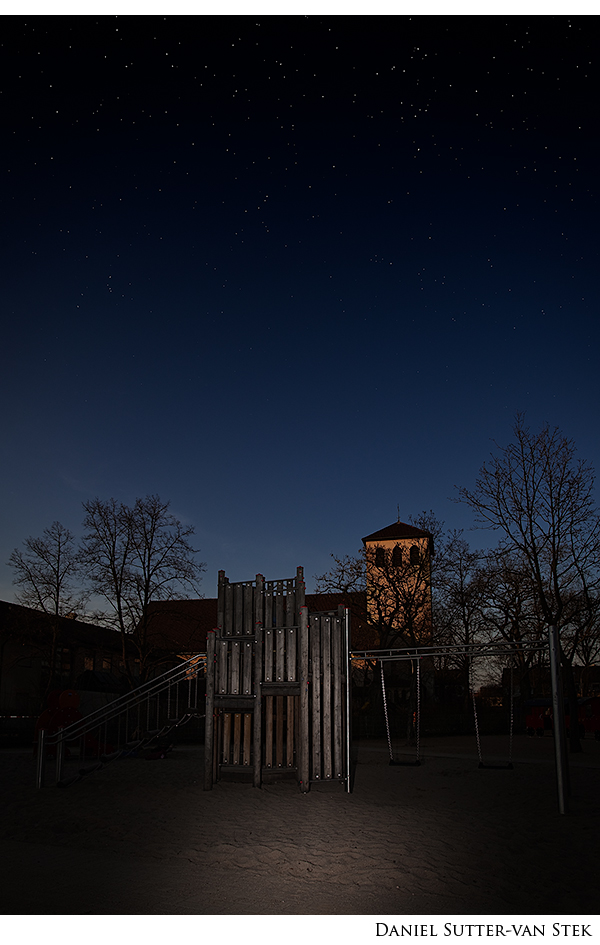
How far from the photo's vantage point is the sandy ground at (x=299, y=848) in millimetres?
5527

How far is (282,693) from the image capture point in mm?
12711

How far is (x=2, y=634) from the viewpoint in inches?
1282

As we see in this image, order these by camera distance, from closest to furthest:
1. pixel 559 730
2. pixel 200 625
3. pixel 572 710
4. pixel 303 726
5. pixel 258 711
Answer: pixel 559 730
pixel 303 726
pixel 258 711
pixel 572 710
pixel 200 625

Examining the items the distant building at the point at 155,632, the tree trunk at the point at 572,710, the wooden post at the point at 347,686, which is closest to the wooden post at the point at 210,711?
the wooden post at the point at 347,686

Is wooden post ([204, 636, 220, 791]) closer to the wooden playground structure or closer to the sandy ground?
the wooden playground structure

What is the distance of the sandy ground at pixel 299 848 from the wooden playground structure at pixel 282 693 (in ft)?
1.60

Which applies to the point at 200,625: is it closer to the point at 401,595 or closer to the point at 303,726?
the point at 401,595

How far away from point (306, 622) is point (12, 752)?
15.9 m

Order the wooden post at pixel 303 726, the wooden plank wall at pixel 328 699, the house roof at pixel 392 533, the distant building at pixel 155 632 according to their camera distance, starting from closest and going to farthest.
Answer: the wooden post at pixel 303 726 < the wooden plank wall at pixel 328 699 < the distant building at pixel 155 632 < the house roof at pixel 392 533

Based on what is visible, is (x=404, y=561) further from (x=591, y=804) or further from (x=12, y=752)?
(x=591, y=804)

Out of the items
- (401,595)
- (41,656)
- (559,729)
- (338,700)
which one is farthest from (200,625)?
(559,729)

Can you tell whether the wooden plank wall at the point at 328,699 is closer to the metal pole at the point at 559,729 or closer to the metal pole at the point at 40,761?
the metal pole at the point at 559,729

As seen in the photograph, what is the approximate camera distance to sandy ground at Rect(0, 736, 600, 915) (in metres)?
5.53

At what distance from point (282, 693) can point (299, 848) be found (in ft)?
16.9
